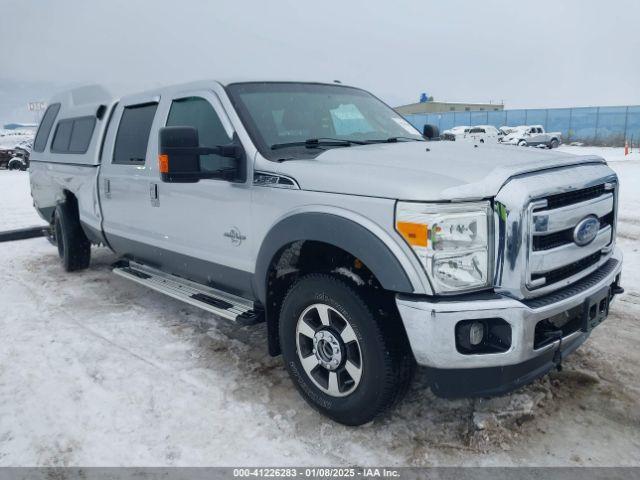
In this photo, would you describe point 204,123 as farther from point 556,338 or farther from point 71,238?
point 71,238

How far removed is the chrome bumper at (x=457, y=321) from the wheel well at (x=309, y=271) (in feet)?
0.80

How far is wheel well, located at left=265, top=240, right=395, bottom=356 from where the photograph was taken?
8.97 ft

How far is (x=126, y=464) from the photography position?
265 centimetres

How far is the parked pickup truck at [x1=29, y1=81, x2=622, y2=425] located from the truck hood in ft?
0.04

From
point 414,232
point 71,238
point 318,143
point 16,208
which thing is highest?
point 318,143

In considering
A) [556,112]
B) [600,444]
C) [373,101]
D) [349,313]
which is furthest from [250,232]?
[556,112]

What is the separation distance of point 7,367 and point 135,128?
2101 mm

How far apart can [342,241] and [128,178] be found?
2583mm

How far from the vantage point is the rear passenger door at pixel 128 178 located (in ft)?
14.4

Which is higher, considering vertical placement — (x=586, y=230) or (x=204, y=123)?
(x=204, y=123)

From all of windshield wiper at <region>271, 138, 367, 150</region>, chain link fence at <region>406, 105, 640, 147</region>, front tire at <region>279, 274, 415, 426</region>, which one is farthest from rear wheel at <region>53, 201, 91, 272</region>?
chain link fence at <region>406, 105, 640, 147</region>

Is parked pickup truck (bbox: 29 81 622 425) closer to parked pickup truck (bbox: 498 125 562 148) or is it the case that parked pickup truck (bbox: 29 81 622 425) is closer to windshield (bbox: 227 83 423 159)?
windshield (bbox: 227 83 423 159)

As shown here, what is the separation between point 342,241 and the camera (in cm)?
269

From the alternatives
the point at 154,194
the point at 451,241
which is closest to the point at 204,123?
the point at 154,194
